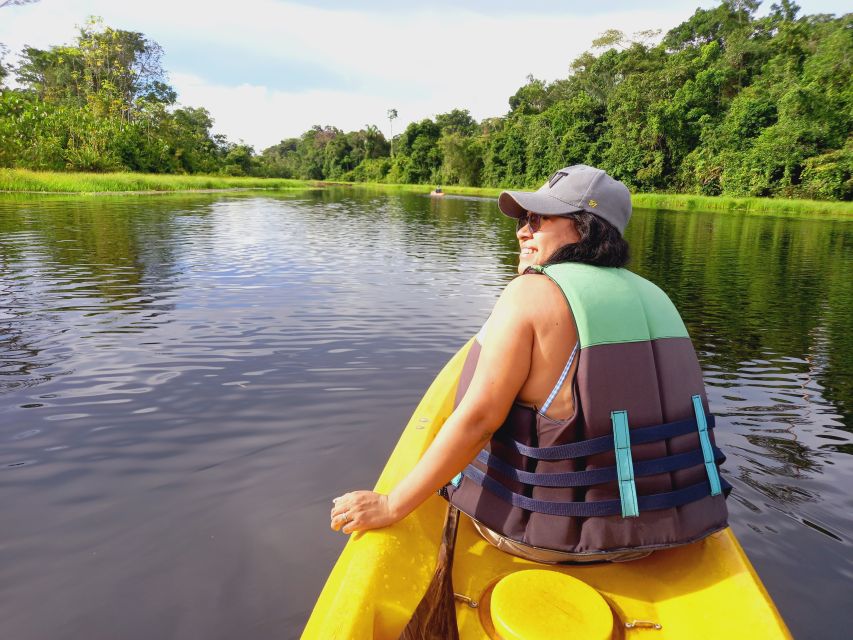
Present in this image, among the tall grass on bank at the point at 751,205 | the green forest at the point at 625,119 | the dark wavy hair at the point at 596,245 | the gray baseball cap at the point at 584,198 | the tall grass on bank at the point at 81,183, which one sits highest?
the green forest at the point at 625,119

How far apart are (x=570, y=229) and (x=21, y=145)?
1525 inches

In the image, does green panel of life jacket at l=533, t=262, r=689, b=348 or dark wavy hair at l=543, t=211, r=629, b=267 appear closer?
green panel of life jacket at l=533, t=262, r=689, b=348

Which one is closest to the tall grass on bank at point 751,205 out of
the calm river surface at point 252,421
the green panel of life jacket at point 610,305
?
the calm river surface at point 252,421

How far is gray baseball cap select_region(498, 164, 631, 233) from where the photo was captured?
5.30 ft

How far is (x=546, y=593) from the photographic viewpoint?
5.17 ft

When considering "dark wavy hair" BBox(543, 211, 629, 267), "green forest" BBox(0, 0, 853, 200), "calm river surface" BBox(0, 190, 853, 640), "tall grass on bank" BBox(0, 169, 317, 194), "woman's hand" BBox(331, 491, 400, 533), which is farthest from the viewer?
"green forest" BBox(0, 0, 853, 200)

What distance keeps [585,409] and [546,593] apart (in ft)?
1.81

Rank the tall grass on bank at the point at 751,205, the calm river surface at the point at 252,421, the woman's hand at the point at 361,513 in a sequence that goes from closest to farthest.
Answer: the woman's hand at the point at 361,513, the calm river surface at the point at 252,421, the tall grass on bank at the point at 751,205

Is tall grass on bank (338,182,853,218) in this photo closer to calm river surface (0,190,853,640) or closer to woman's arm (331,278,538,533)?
calm river surface (0,190,853,640)

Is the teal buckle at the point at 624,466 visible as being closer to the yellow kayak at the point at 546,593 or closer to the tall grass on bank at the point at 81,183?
the yellow kayak at the point at 546,593

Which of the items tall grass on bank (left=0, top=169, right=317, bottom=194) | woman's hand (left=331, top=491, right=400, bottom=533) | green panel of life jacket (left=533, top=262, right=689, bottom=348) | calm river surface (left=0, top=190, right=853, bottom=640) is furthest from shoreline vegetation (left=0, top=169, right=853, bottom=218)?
woman's hand (left=331, top=491, right=400, bottom=533)

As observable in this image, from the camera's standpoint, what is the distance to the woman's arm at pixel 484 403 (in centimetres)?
149

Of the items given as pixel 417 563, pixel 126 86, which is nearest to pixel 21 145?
pixel 126 86

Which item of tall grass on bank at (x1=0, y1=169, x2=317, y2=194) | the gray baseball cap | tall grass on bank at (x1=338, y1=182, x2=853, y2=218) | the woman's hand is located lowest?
the woman's hand
